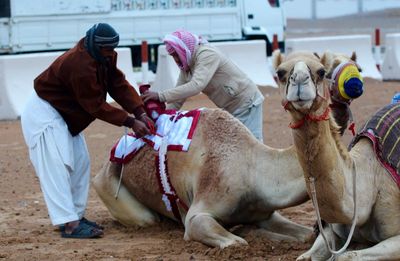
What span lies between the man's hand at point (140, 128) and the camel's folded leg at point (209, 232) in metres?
0.90

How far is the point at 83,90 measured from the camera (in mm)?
7824

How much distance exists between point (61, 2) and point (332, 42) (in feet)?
18.9

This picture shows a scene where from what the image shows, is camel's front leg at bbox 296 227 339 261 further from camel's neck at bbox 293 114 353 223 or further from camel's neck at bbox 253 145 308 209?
camel's neck at bbox 253 145 308 209

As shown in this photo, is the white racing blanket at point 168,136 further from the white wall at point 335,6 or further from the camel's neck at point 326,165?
the white wall at point 335,6

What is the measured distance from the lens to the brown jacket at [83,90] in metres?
7.84

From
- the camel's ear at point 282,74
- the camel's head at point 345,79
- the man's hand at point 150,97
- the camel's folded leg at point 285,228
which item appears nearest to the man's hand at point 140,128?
the man's hand at point 150,97

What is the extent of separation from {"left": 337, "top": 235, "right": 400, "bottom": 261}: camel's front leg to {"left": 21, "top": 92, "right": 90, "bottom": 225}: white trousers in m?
2.75

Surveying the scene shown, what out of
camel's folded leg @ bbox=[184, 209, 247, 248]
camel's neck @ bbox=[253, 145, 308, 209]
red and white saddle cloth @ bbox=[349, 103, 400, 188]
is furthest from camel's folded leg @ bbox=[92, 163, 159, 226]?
red and white saddle cloth @ bbox=[349, 103, 400, 188]

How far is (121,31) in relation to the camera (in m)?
22.1

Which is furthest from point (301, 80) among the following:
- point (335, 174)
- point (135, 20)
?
point (135, 20)

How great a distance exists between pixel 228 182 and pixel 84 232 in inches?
53.5

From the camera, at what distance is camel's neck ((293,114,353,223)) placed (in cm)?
567

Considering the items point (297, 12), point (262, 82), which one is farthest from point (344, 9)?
point (262, 82)

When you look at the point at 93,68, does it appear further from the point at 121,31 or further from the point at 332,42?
the point at 121,31
